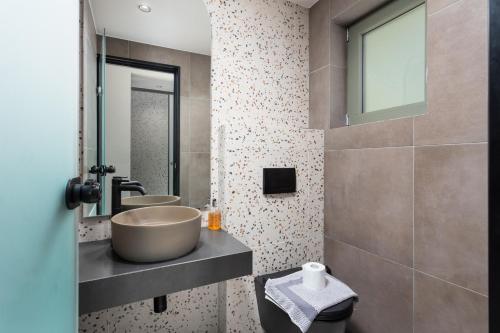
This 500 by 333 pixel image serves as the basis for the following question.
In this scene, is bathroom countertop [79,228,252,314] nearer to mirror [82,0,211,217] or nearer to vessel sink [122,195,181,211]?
vessel sink [122,195,181,211]

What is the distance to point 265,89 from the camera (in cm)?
180

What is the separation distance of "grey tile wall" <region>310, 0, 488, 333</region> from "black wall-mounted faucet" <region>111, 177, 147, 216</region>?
133 cm

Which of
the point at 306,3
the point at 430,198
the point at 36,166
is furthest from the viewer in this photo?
the point at 306,3

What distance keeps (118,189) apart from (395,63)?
70.5 inches

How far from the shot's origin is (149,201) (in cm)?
147

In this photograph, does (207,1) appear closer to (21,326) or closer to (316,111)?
(316,111)

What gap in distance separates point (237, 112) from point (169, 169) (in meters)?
0.59

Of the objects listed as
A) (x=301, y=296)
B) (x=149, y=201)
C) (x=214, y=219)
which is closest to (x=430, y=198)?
(x=301, y=296)

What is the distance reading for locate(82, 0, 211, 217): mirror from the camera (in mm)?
1328

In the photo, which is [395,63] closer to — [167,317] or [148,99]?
[148,99]

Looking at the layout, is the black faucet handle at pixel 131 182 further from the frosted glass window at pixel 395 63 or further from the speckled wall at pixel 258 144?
the frosted glass window at pixel 395 63

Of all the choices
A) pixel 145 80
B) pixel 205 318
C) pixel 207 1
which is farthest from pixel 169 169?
pixel 207 1

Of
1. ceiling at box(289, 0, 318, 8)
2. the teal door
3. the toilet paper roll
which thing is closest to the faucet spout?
the teal door

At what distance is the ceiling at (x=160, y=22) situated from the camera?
1.34 m
